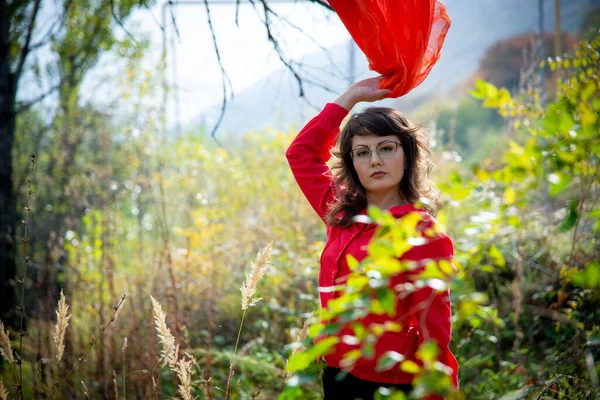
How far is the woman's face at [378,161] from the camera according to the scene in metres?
1.92

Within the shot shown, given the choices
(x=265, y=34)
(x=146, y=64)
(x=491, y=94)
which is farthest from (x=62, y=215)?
(x=491, y=94)

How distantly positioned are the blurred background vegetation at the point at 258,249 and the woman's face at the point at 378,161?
1.24ft

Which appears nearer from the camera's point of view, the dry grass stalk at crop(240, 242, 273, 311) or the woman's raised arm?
the dry grass stalk at crop(240, 242, 273, 311)

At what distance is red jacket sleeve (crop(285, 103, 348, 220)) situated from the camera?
7.09 feet

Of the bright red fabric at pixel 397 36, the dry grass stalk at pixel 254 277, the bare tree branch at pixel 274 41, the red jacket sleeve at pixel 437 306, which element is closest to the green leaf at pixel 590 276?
the red jacket sleeve at pixel 437 306

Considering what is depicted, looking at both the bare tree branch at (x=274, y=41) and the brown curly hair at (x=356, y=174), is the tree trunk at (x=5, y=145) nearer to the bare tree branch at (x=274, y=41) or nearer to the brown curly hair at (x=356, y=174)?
the bare tree branch at (x=274, y=41)

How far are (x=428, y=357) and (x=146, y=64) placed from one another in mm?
7729

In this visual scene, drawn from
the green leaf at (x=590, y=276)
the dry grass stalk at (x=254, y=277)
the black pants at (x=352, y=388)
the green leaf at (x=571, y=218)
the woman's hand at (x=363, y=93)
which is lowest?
the black pants at (x=352, y=388)

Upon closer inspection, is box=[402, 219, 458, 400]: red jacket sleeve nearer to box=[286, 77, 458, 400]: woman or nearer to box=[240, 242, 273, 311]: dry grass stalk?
box=[286, 77, 458, 400]: woman

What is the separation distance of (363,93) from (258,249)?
3.07 m

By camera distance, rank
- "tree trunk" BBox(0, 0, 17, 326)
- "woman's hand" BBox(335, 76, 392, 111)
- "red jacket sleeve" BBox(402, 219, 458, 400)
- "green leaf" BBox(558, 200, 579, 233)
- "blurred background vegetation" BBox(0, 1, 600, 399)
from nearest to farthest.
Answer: "green leaf" BBox(558, 200, 579, 233) < "blurred background vegetation" BBox(0, 1, 600, 399) < "red jacket sleeve" BBox(402, 219, 458, 400) < "woman's hand" BBox(335, 76, 392, 111) < "tree trunk" BBox(0, 0, 17, 326)

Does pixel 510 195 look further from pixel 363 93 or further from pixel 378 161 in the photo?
pixel 363 93

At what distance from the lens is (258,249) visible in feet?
16.3

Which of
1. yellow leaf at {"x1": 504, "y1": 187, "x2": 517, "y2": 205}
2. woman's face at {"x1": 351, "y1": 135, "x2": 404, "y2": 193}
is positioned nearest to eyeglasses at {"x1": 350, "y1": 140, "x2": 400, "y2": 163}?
woman's face at {"x1": 351, "y1": 135, "x2": 404, "y2": 193}
